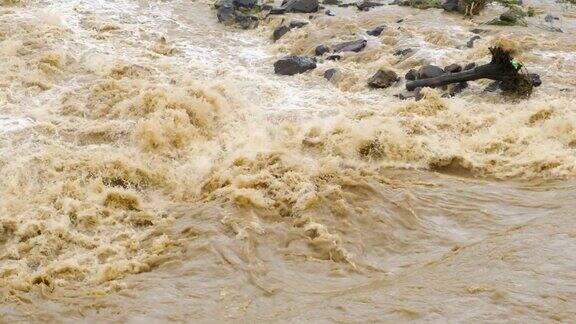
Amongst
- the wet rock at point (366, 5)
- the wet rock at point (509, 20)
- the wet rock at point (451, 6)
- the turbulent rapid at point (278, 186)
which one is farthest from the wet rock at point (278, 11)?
the wet rock at point (509, 20)

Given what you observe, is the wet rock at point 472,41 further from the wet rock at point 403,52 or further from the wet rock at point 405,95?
the wet rock at point 405,95

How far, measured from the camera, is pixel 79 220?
20.8 ft

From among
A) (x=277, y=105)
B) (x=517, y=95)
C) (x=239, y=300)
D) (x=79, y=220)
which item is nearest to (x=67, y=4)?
(x=277, y=105)

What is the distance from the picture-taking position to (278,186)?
688 cm

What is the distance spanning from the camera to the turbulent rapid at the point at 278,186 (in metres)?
4.83

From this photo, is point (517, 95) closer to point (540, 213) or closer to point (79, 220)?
point (540, 213)

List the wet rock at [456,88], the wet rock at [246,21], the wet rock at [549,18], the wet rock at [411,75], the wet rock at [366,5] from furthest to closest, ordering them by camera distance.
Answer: the wet rock at [366,5] → the wet rock at [246,21] → the wet rock at [549,18] → the wet rock at [411,75] → the wet rock at [456,88]

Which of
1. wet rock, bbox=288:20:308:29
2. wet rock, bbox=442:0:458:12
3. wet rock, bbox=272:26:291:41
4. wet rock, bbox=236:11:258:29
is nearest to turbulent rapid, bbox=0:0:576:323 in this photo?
wet rock, bbox=272:26:291:41

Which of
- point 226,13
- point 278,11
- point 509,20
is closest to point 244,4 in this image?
point 226,13

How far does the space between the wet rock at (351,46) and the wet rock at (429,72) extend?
2.24 m

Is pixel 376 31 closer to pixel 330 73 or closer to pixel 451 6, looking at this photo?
pixel 451 6

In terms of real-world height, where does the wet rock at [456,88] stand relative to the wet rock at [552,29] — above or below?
below

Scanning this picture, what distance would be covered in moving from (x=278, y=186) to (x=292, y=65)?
5146 mm

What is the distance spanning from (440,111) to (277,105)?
8.94ft
